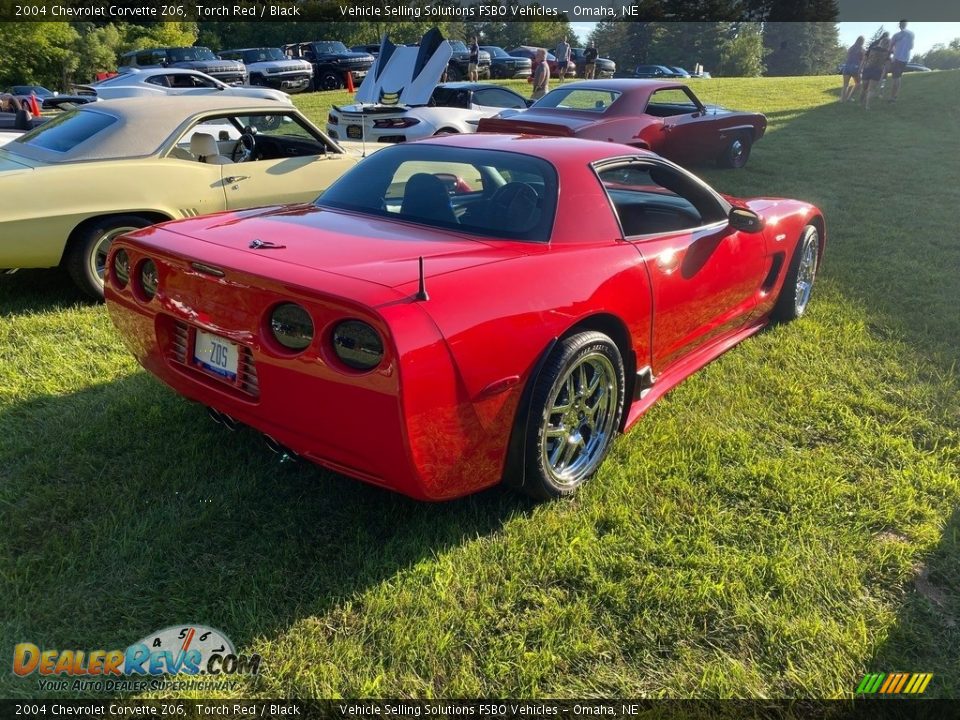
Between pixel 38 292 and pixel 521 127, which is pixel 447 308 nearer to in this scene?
pixel 38 292

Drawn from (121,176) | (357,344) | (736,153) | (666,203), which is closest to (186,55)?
(736,153)

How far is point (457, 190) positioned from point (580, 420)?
114 cm

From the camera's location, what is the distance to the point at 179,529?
2.45m

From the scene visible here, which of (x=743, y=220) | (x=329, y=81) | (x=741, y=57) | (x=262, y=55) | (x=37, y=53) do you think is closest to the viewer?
(x=743, y=220)

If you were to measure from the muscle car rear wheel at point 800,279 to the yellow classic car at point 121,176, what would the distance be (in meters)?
3.40

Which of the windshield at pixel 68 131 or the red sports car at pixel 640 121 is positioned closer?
the windshield at pixel 68 131

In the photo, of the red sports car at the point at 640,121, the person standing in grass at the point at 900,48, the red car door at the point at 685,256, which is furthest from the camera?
the person standing in grass at the point at 900,48

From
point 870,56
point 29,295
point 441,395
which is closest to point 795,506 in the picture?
point 441,395

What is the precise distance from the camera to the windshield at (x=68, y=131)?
457 centimetres

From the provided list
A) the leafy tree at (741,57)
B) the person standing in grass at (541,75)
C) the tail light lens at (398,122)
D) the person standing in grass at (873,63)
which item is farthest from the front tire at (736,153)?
the leafy tree at (741,57)

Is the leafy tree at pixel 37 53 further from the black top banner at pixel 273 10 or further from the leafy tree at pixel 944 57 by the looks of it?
the leafy tree at pixel 944 57

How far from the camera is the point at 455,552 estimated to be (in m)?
2.41

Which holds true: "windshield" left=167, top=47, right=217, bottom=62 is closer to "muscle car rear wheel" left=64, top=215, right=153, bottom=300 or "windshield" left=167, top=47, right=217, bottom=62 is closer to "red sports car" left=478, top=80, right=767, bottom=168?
"red sports car" left=478, top=80, right=767, bottom=168

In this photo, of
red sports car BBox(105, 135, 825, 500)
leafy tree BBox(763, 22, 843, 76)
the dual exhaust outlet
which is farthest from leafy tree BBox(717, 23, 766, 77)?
the dual exhaust outlet
